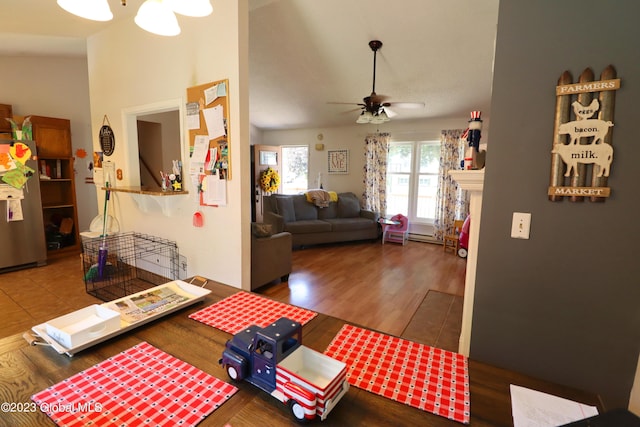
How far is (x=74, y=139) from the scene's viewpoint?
15.2ft

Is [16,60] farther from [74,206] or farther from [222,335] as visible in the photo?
[222,335]

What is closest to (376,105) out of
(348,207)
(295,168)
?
(348,207)

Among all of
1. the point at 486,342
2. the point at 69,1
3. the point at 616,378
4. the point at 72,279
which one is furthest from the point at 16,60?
the point at 616,378

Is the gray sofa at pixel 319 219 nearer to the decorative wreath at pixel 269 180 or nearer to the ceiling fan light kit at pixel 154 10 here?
the decorative wreath at pixel 269 180

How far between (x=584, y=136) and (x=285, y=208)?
14.7 feet

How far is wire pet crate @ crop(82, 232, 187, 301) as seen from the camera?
309 cm

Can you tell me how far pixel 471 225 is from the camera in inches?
62.9

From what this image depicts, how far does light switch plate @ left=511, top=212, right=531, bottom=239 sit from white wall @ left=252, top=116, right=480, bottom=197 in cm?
444

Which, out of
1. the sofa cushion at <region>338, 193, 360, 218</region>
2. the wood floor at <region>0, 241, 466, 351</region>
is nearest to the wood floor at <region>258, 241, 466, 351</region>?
the wood floor at <region>0, 241, 466, 351</region>

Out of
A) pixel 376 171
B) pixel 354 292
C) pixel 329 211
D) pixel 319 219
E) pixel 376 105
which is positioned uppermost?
pixel 376 105

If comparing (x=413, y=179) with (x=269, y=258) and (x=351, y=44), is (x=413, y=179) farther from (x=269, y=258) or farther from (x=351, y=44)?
(x=269, y=258)

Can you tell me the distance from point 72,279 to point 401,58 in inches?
182

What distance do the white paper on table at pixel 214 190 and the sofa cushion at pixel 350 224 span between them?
9.69ft

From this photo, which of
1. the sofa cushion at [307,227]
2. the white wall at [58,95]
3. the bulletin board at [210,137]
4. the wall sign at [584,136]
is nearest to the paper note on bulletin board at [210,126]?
the bulletin board at [210,137]
